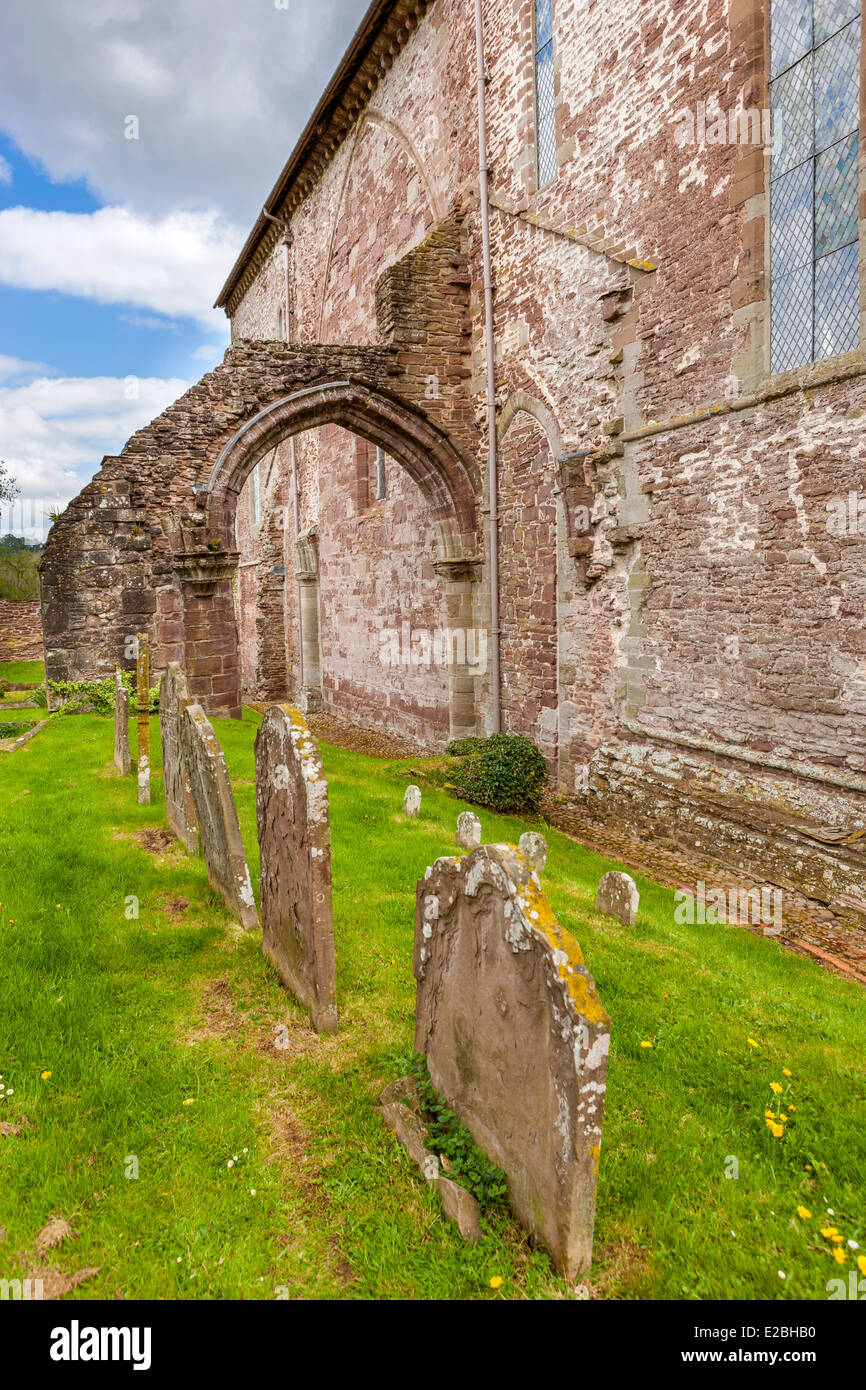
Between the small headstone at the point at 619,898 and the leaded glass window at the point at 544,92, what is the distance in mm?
9155

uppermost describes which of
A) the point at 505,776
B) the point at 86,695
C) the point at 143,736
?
the point at 86,695

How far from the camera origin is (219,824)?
4.77 meters

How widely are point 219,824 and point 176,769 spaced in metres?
1.53

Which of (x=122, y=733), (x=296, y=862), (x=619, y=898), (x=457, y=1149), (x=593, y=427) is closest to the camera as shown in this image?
(x=457, y=1149)

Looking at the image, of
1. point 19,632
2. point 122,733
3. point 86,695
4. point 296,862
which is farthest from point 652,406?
point 19,632

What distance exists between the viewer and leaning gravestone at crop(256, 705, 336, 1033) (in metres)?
3.58

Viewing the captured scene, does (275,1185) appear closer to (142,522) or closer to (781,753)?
(781,753)

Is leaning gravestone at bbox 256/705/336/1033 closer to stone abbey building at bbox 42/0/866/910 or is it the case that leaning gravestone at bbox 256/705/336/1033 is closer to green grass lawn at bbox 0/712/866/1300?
green grass lawn at bbox 0/712/866/1300

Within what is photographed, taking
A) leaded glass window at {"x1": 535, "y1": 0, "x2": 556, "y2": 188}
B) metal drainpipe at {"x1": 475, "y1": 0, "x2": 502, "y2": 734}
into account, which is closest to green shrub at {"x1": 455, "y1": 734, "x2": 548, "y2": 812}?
metal drainpipe at {"x1": 475, "y1": 0, "x2": 502, "y2": 734}

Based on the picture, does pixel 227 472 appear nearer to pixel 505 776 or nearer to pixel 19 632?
pixel 505 776

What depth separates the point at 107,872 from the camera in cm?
532

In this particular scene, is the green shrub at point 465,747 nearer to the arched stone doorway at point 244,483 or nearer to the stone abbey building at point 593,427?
the stone abbey building at point 593,427
